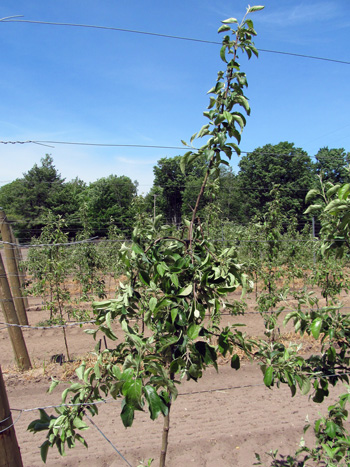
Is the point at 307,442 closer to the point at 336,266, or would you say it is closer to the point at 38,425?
the point at 38,425

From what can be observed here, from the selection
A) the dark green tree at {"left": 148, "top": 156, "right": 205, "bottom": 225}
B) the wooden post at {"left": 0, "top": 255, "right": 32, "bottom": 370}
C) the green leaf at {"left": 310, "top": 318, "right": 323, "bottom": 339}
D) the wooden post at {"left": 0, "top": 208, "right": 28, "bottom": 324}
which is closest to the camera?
the green leaf at {"left": 310, "top": 318, "right": 323, "bottom": 339}

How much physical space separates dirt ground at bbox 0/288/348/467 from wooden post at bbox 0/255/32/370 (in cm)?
17

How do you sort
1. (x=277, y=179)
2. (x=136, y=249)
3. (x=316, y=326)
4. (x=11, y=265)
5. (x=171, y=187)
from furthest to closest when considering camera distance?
(x=171, y=187) → (x=277, y=179) → (x=11, y=265) → (x=316, y=326) → (x=136, y=249)

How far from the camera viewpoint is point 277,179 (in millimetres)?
26938

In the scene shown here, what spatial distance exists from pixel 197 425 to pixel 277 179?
999 inches

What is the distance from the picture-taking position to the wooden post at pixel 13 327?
4.00 m

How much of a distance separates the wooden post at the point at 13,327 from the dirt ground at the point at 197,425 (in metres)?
0.17

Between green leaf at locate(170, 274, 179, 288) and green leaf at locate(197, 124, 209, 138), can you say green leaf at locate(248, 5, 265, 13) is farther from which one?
green leaf at locate(170, 274, 179, 288)

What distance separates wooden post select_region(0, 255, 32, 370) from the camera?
4000 millimetres

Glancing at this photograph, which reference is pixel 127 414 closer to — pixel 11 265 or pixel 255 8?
A: pixel 255 8

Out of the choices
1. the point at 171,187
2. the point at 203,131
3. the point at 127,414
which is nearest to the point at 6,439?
the point at 127,414

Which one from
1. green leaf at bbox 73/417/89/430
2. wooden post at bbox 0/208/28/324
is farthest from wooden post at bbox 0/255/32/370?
green leaf at bbox 73/417/89/430

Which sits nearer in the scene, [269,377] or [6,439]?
[269,377]

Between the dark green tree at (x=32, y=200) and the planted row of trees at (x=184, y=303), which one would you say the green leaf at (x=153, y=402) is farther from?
the dark green tree at (x=32, y=200)
